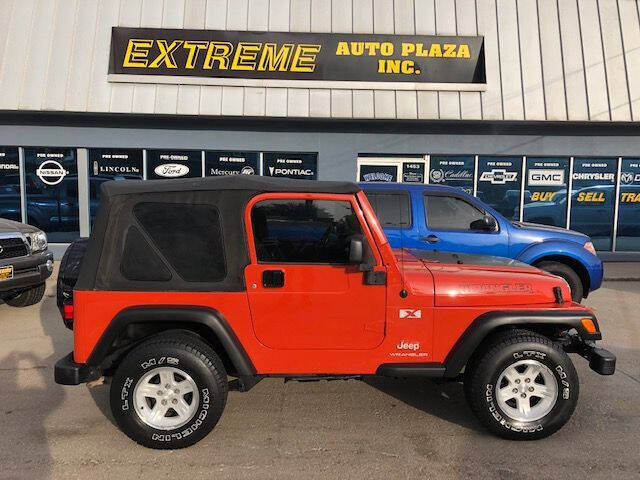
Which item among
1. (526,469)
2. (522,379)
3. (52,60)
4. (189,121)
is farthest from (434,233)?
(52,60)

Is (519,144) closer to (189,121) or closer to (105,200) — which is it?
(189,121)

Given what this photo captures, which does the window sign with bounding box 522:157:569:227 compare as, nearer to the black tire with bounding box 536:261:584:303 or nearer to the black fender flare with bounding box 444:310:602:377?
the black tire with bounding box 536:261:584:303

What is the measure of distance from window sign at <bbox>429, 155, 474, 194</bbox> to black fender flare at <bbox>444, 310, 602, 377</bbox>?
7859mm

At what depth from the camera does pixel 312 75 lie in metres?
9.86

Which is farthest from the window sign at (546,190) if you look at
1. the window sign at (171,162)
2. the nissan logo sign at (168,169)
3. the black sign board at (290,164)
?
the nissan logo sign at (168,169)

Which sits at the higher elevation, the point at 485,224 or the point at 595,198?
the point at 595,198

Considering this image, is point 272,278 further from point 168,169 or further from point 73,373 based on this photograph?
point 168,169

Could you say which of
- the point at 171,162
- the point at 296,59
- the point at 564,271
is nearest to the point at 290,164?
the point at 296,59

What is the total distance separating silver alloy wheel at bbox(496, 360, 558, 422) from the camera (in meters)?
3.15

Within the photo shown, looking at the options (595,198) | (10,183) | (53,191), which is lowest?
(595,198)

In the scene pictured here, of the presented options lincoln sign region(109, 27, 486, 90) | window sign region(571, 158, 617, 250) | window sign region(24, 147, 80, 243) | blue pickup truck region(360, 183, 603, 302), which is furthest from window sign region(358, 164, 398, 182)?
window sign region(24, 147, 80, 243)

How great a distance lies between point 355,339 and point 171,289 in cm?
128

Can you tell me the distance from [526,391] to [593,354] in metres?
0.60

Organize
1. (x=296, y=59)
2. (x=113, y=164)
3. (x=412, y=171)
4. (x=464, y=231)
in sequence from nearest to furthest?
(x=464, y=231) < (x=296, y=59) < (x=113, y=164) < (x=412, y=171)
